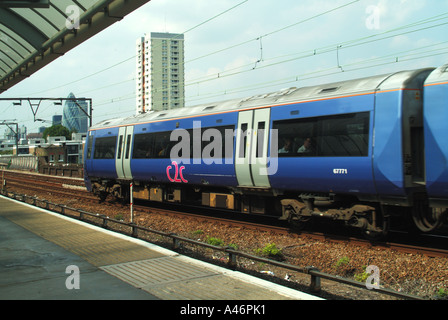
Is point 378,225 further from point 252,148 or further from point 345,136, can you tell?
point 252,148

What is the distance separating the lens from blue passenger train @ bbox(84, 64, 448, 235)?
780cm

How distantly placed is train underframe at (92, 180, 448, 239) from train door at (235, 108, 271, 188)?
38 cm

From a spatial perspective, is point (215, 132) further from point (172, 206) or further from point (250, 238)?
point (172, 206)

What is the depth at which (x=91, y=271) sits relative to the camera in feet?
20.7

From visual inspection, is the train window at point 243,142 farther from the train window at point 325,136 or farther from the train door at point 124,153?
the train door at point 124,153

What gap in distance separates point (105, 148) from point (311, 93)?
426 inches

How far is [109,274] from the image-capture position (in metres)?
6.11

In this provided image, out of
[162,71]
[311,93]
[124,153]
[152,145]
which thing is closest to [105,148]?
[124,153]

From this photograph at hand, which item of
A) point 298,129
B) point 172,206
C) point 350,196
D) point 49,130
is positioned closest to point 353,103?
point 298,129

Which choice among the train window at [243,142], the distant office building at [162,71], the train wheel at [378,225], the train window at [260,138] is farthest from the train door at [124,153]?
the distant office building at [162,71]

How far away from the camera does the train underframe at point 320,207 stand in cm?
828

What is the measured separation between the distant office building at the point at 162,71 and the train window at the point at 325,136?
132m
